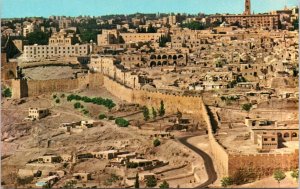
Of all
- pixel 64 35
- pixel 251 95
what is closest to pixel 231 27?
pixel 64 35

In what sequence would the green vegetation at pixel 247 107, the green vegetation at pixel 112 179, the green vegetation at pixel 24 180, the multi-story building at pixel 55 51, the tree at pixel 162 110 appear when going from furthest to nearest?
the multi-story building at pixel 55 51 < the tree at pixel 162 110 < the green vegetation at pixel 247 107 < the green vegetation at pixel 24 180 < the green vegetation at pixel 112 179

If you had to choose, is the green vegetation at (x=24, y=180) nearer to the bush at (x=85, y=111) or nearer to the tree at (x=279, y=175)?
the tree at (x=279, y=175)

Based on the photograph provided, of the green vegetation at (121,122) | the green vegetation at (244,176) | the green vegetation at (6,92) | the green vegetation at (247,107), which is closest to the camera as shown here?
the green vegetation at (244,176)

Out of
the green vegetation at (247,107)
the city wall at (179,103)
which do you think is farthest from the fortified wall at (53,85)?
the green vegetation at (247,107)

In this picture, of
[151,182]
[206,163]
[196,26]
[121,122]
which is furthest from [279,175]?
[196,26]

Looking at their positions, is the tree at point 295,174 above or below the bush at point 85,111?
above

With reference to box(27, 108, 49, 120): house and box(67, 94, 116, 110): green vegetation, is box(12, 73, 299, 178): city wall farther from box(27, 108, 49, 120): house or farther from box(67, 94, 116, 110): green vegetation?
box(27, 108, 49, 120): house

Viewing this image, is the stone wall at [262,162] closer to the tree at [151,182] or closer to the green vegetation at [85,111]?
the tree at [151,182]

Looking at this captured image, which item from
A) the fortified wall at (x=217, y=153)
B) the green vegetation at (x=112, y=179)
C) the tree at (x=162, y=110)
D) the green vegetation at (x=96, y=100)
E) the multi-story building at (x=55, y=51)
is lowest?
the green vegetation at (x=112, y=179)

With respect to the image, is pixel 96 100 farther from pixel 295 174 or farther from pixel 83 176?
pixel 295 174

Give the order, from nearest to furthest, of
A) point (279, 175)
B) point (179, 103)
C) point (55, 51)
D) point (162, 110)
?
1. point (279, 175)
2. point (179, 103)
3. point (162, 110)
4. point (55, 51)

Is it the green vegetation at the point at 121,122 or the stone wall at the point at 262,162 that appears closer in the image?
the stone wall at the point at 262,162

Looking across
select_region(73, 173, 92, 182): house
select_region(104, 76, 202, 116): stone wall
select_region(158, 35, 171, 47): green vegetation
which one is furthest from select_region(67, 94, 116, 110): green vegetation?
select_region(158, 35, 171, 47): green vegetation
